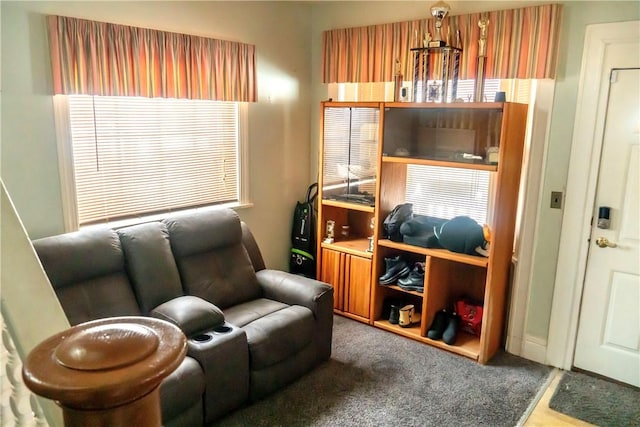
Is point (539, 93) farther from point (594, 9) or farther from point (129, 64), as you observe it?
point (129, 64)

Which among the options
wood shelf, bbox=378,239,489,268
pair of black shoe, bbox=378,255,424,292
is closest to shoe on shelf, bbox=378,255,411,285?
pair of black shoe, bbox=378,255,424,292

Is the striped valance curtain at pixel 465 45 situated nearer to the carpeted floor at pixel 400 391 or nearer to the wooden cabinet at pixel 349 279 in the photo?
the wooden cabinet at pixel 349 279

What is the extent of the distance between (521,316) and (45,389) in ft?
11.0

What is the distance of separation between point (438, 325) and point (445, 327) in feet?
0.19

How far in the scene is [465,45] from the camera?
324 centimetres

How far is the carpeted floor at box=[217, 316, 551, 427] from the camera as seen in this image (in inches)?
102

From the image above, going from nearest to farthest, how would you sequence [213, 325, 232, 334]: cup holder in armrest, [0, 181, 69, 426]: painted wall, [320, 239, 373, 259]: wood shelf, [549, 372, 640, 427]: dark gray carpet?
[0, 181, 69, 426]: painted wall < [213, 325, 232, 334]: cup holder in armrest < [549, 372, 640, 427]: dark gray carpet < [320, 239, 373, 259]: wood shelf

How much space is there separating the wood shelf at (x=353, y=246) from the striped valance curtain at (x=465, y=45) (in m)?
1.35

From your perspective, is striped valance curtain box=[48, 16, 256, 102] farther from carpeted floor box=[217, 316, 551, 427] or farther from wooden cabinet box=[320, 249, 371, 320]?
carpeted floor box=[217, 316, 551, 427]

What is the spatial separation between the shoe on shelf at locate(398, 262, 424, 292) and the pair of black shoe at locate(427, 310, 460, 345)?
27cm

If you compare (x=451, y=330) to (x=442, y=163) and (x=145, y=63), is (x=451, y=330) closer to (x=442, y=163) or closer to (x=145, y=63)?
(x=442, y=163)

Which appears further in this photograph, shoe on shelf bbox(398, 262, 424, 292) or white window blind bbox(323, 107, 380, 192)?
white window blind bbox(323, 107, 380, 192)

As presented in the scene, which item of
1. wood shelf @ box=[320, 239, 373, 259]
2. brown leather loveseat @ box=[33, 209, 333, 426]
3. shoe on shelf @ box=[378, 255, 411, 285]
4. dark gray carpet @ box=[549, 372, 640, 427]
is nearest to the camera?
brown leather loveseat @ box=[33, 209, 333, 426]

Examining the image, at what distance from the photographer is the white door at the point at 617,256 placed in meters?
2.76
